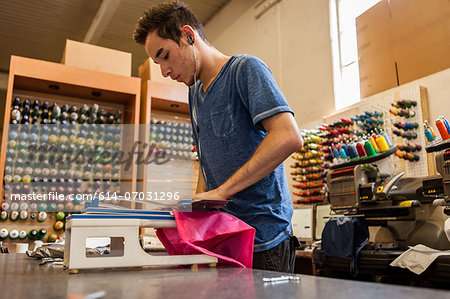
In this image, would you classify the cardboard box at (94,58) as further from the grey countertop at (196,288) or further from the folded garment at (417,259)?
the grey countertop at (196,288)

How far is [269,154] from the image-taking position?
102cm

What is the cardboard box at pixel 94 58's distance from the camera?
3.54 meters

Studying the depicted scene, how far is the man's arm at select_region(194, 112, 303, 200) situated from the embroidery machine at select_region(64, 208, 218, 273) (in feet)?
0.63

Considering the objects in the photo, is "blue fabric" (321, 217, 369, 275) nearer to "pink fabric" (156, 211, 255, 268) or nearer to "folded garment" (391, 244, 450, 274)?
"folded garment" (391, 244, 450, 274)

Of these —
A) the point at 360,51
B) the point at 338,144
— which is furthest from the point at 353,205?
the point at 360,51

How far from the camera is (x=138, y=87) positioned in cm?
372

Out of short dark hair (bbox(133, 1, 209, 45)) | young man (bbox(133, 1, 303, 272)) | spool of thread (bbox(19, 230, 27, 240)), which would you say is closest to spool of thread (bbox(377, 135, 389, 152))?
young man (bbox(133, 1, 303, 272))

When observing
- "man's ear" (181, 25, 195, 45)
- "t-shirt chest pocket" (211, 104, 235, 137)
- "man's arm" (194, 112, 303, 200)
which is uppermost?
"man's ear" (181, 25, 195, 45)

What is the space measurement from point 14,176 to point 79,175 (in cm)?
51

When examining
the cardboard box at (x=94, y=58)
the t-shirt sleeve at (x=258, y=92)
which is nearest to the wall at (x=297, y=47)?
the cardboard box at (x=94, y=58)

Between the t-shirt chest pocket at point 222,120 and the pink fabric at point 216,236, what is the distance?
11.7 inches

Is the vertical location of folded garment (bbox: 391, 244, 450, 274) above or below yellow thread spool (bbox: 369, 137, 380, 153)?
below

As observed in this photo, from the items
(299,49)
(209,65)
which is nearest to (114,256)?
(209,65)

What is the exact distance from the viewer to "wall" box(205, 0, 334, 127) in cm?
395
